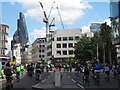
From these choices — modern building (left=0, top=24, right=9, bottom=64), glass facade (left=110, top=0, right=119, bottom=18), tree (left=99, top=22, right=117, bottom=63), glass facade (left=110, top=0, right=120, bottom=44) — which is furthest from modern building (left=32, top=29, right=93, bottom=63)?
glass facade (left=110, top=0, right=120, bottom=44)

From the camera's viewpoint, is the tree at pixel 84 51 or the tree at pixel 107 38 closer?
the tree at pixel 107 38

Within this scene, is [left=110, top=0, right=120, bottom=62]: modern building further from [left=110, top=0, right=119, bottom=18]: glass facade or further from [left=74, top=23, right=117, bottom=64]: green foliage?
[left=74, top=23, right=117, bottom=64]: green foliage

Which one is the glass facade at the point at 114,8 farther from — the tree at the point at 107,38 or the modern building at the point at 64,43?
the modern building at the point at 64,43

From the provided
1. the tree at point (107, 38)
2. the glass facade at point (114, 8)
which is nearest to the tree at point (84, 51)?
the tree at point (107, 38)

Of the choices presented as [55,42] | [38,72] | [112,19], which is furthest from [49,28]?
[38,72]

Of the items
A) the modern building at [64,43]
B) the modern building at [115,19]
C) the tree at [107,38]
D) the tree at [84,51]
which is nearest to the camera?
the modern building at [115,19]

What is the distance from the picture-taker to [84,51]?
72938 mm

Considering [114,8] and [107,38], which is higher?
[114,8]

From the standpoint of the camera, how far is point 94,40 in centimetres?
7450

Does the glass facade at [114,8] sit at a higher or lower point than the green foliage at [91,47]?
higher

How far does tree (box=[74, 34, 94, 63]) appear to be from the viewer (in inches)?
2852

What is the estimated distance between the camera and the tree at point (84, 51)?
238ft

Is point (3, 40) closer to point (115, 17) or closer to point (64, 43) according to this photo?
point (64, 43)

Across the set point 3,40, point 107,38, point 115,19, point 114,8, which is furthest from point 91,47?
point 3,40
